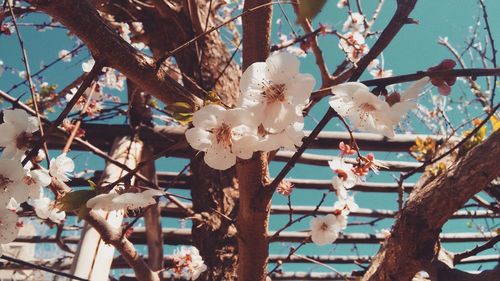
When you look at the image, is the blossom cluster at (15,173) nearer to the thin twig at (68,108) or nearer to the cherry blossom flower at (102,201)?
the thin twig at (68,108)

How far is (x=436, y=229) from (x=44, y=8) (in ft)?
3.20

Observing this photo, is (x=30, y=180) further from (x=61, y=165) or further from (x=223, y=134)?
(x=223, y=134)

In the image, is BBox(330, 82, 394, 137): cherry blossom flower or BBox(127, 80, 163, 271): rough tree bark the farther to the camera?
BBox(127, 80, 163, 271): rough tree bark

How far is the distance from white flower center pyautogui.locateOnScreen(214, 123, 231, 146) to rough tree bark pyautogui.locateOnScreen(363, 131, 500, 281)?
585 millimetres

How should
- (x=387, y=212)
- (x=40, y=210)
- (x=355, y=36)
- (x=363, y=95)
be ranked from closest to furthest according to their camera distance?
(x=363, y=95)
(x=40, y=210)
(x=355, y=36)
(x=387, y=212)

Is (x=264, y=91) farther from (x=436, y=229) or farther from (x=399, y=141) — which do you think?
(x=399, y=141)

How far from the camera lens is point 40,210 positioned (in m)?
1.13

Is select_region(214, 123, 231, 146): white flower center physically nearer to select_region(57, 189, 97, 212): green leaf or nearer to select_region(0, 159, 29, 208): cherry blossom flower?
select_region(57, 189, 97, 212): green leaf

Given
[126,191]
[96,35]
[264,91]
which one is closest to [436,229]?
[264,91]

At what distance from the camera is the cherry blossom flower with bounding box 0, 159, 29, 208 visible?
27.3 inches

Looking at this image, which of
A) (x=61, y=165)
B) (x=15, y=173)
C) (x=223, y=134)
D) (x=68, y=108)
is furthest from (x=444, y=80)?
(x=61, y=165)

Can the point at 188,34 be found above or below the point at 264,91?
above

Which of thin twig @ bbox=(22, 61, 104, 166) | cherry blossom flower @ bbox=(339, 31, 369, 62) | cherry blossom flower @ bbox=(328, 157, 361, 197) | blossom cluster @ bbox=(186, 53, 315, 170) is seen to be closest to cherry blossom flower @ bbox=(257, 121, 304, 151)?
blossom cluster @ bbox=(186, 53, 315, 170)

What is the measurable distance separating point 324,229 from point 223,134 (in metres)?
0.97
